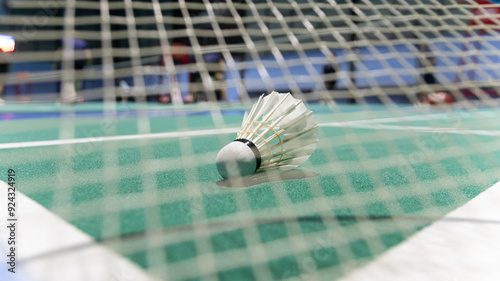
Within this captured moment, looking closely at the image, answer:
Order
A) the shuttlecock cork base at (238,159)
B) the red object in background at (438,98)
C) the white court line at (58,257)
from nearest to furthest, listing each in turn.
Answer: the white court line at (58,257), the shuttlecock cork base at (238,159), the red object in background at (438,98)

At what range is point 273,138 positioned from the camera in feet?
5.55

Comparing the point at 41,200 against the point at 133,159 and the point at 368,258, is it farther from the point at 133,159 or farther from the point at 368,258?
the point at 368,258

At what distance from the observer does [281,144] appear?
174 cm

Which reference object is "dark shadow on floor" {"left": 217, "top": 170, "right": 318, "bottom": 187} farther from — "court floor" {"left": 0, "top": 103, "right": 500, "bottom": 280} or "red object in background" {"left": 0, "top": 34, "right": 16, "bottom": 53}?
"red object in background" {"left": 0, "top": 34, "right": 16, "bottom": 53}

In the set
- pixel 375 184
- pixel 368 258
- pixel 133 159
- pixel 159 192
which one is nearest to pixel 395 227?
pixel 368 258

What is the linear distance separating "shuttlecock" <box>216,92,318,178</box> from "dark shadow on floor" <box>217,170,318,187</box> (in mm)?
25

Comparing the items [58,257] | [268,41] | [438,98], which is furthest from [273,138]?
[438,98]

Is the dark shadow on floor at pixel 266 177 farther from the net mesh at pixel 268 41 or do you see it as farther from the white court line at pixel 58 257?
the white court line at pixel 58 257

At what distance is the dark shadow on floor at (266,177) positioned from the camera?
163 cm

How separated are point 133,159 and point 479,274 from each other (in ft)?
5.45

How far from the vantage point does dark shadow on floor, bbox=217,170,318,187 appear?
5.36 feet

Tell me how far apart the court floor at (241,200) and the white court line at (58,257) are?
0.08 feet

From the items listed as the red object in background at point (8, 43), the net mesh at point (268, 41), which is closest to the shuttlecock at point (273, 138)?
the net mesh at point (268, 41)

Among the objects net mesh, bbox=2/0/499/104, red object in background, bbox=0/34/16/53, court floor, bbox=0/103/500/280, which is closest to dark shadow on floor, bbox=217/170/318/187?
court floor, bbox=0/103/500/280
